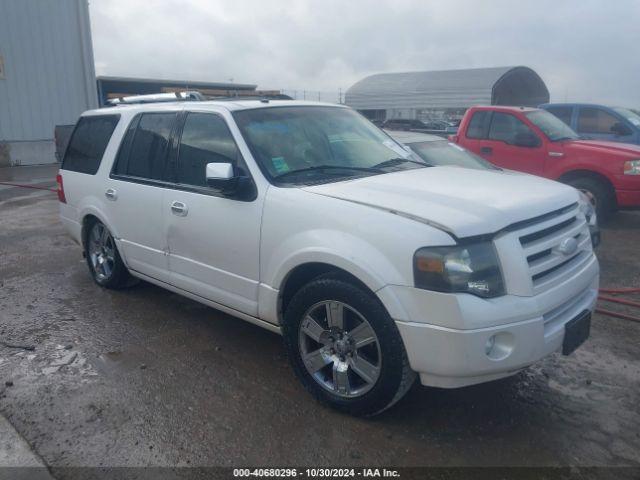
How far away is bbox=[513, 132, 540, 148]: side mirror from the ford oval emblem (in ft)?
18.5

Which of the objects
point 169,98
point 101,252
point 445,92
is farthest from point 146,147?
point 445,92

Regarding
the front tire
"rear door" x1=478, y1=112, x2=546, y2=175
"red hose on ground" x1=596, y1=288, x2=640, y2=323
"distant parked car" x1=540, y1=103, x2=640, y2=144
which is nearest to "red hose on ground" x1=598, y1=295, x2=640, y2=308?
"red hose on ground" x1=596, y1=288, x2=640, y2=323

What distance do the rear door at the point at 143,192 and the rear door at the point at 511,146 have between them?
5.91 m

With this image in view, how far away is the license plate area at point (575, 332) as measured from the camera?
9.86 feet

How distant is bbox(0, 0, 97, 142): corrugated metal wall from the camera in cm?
1554

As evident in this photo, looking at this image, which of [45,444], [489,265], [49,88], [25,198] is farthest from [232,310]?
[49,88]

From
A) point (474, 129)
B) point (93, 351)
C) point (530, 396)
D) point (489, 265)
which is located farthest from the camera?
point (474, 129)

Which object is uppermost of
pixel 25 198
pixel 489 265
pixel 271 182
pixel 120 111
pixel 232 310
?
pixel 120 111

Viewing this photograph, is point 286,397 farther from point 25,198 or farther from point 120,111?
point 25,198

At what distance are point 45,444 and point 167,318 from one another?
1830 millimetres

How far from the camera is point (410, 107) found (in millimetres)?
26875

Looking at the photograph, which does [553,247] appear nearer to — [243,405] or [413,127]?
[243,405]

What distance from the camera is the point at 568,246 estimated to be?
10.3 feet

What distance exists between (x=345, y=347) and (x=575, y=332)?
1.26m
